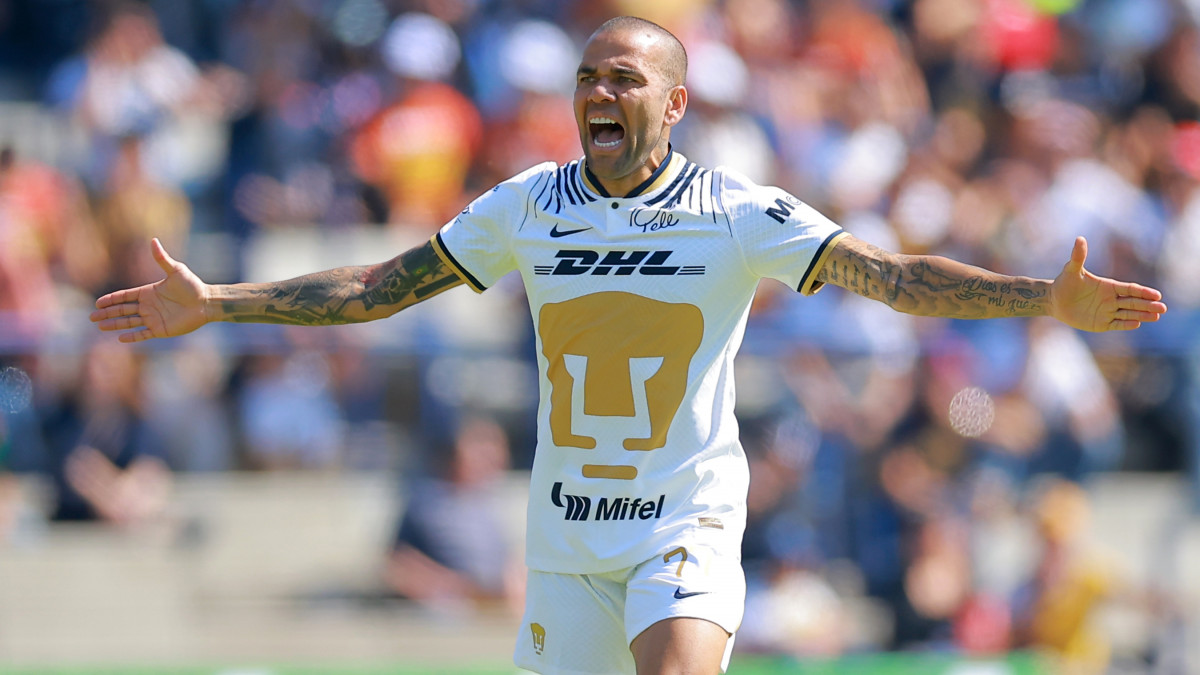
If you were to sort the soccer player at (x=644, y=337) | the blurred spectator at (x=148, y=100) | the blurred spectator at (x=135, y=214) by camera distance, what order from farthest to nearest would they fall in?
1. the blurred spectator at (x=148, y=100)
2. the blurred spectator at (x=135, y=214)
3. the soccer player at (x=644, y=337)

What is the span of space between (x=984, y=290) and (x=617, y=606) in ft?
5.33

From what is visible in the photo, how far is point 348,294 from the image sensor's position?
552cm

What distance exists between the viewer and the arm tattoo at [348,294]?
18.1 feet

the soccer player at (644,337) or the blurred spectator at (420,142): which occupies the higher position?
the blurred spectator at (420,142)

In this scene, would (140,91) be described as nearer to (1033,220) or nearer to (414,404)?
(414,404)

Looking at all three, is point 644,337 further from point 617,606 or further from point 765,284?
point 765,284

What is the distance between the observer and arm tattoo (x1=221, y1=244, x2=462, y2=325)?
5.51 meters

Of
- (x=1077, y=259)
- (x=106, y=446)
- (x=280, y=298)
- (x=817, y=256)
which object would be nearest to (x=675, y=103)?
(x=817, y=256)

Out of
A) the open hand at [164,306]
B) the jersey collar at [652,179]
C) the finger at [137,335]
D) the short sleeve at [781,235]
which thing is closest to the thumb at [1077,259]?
the short sleeve at [781,235]

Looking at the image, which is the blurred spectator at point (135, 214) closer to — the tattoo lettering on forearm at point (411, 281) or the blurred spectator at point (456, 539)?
the blurred spectator at point (456, 539)

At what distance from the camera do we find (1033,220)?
1127 centimetres

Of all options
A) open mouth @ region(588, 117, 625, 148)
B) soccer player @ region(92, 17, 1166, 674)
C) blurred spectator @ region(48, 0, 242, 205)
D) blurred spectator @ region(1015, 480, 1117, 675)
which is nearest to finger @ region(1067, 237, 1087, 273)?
soccer player @ region(92, 17, 1166, 674)

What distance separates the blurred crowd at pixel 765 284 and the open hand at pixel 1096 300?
4.66 metres

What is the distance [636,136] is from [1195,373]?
6079mm
